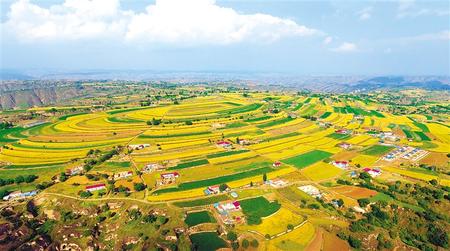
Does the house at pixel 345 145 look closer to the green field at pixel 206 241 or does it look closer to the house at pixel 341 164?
the house at pixel 341 164

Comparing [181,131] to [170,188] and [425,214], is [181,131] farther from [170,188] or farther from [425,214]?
[425,214]

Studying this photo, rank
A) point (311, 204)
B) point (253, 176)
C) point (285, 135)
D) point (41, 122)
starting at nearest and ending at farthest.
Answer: point (311, 204), point (253, 176), point (285, 135), point (41, 122)

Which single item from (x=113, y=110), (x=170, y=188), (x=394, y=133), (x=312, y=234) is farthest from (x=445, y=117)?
(x=113, y=110)

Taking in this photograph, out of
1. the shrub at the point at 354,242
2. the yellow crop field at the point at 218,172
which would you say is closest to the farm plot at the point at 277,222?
the yellow crop field at the point at 218,172

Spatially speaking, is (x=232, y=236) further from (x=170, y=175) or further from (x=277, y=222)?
(x=170, y=175)

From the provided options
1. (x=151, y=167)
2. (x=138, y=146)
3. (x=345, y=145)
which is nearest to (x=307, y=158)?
(x=345, y=145)

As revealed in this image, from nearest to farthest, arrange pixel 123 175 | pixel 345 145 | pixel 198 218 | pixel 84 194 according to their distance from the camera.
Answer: pixel 198 218 < pixel 84 194 < pixel 123 175 < pixel 345 145
